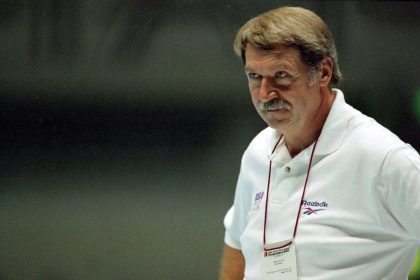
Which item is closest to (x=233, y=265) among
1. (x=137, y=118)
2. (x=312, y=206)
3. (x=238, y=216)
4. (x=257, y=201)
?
(x=238, y=216)

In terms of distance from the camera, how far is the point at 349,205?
1.48 metres

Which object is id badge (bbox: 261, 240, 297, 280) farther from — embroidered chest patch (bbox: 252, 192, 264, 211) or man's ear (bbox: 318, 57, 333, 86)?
man's ear (bbox: 318, 57, 333, 86)

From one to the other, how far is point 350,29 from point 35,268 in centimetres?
143

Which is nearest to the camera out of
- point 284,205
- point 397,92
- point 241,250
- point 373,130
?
point 373,130

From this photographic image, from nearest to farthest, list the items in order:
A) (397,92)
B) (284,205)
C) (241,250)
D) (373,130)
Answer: (373,130), (284,205), (241,250), (397,92)

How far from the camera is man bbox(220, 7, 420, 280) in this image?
4.69ft

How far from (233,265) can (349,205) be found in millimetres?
492

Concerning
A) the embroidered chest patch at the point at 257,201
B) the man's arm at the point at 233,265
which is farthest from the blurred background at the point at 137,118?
the embroidered chest patch at the point at 257,201

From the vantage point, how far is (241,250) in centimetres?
184

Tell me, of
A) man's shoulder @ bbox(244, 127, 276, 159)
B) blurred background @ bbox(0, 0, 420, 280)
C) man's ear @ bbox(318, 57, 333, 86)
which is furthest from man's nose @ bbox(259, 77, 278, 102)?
blurred background @ bbox(0, 0, 420, 280)

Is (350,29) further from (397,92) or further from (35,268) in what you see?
(35,268)

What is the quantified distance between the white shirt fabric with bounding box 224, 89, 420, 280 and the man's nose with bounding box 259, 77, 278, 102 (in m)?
0.15

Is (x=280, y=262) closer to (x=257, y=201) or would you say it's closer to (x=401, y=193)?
(x=257, y=201)

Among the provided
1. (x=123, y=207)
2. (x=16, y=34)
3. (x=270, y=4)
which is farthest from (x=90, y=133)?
(x=270, y=4)
